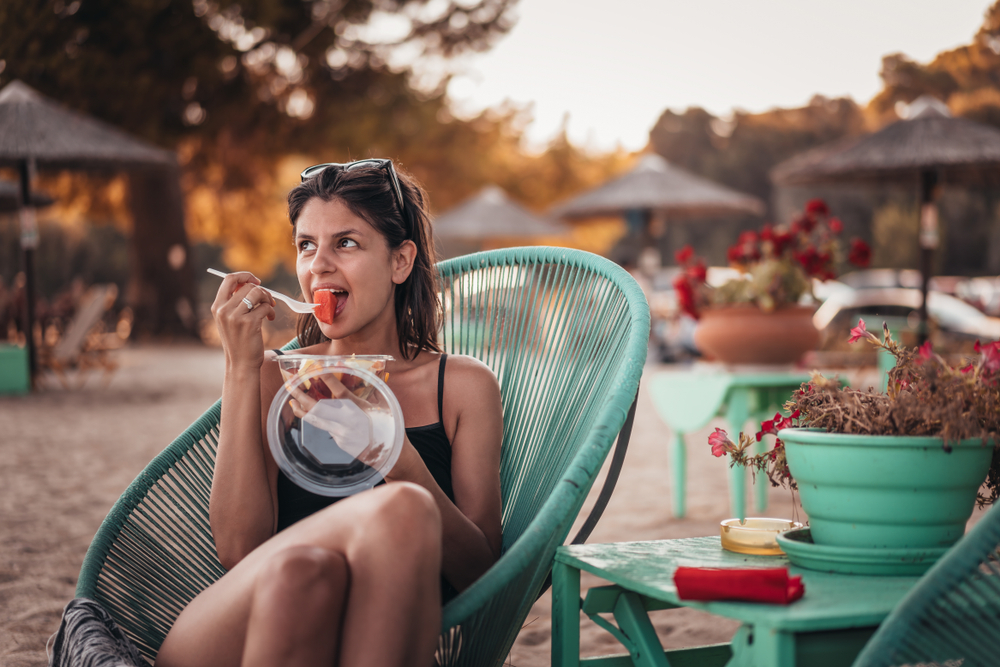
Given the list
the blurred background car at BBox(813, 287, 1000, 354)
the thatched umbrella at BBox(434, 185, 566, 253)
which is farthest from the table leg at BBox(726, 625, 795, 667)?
the thatched umbrella at BBox(434, 185, 566, 253)

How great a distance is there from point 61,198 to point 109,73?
8.21 meters

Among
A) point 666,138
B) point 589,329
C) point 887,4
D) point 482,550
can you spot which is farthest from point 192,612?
point 666,138

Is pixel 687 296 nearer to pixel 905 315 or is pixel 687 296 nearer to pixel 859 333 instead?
pixel 859 333

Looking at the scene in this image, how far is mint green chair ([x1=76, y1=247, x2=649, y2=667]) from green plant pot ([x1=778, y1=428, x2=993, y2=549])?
13.1 inches

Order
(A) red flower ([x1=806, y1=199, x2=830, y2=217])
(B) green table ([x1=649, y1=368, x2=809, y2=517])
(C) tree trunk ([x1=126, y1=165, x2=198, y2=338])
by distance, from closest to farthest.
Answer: (B) green table ([x1=649, y1=368, x2=809, y2=517]) < (A) red flower ([x1=806, y1=199, x2=830, y2=217]) < (C) tree trunk ([x1=126, y1=165, x2=198, y2=338])

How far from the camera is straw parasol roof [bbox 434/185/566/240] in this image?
1474 cm

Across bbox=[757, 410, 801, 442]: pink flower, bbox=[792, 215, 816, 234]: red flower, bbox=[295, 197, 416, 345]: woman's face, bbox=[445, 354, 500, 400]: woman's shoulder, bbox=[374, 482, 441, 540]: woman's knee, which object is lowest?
bbox=[374, 482, 441, 540]: woman's knee

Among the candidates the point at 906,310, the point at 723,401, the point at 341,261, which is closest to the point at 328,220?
the point at 341,261

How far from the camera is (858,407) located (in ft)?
3.93

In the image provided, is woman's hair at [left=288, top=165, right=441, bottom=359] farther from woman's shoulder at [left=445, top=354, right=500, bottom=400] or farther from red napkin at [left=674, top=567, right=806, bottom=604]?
red napkin at [left=674, top=567, right=806, bottom=604]

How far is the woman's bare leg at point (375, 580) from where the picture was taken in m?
1.20

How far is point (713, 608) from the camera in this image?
1059 mm

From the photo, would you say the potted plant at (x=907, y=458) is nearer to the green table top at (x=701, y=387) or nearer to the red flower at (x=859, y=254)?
the green table top at (x=701, y=387)

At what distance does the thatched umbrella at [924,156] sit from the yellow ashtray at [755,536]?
281 inches
